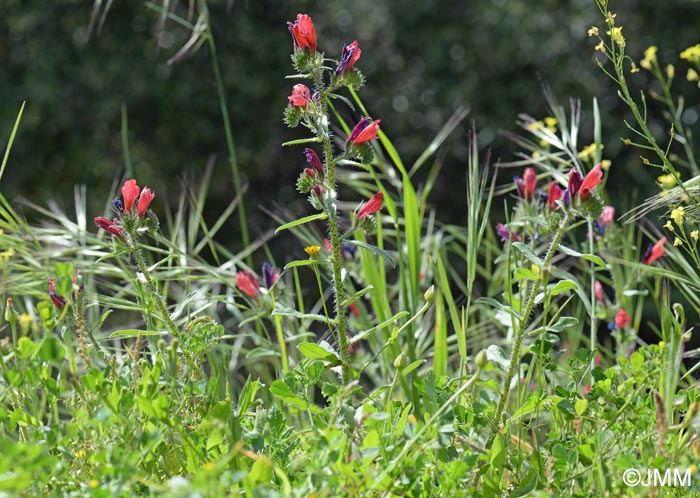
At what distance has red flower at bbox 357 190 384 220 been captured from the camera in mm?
1027

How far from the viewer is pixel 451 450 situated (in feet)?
2.97

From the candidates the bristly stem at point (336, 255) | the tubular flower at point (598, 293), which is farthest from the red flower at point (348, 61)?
the tubular flower at point (598, 293)

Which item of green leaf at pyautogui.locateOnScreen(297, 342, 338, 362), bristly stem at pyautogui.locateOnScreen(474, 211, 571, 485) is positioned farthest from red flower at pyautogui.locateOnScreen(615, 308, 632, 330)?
green leaf at pyautogui.locateOnScreen(297, 342, 338, 362)

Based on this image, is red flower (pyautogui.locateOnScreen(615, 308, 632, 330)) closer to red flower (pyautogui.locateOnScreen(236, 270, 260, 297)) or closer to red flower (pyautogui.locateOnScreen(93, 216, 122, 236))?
red flower (pyautogui.locateOnScreen(236, 270, 260, 297))

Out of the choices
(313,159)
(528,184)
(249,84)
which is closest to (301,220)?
(313,159)

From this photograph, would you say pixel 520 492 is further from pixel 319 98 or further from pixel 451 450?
pixel 319 98

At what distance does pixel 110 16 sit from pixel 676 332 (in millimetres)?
4459

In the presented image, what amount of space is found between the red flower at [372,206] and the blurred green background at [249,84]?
362cm

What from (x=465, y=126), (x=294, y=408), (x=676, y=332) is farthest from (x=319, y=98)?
(x=465, y=126)

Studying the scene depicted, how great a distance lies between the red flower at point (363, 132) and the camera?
1014 millimetres

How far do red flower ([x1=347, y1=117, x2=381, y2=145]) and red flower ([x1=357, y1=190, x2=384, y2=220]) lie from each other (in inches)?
2.7

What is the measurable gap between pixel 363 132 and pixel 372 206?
3.5 inches

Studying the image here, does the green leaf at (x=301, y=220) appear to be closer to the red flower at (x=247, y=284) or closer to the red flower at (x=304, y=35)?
the red flower at (x=304, y=35)

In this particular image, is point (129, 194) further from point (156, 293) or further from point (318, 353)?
point (318, 353)
